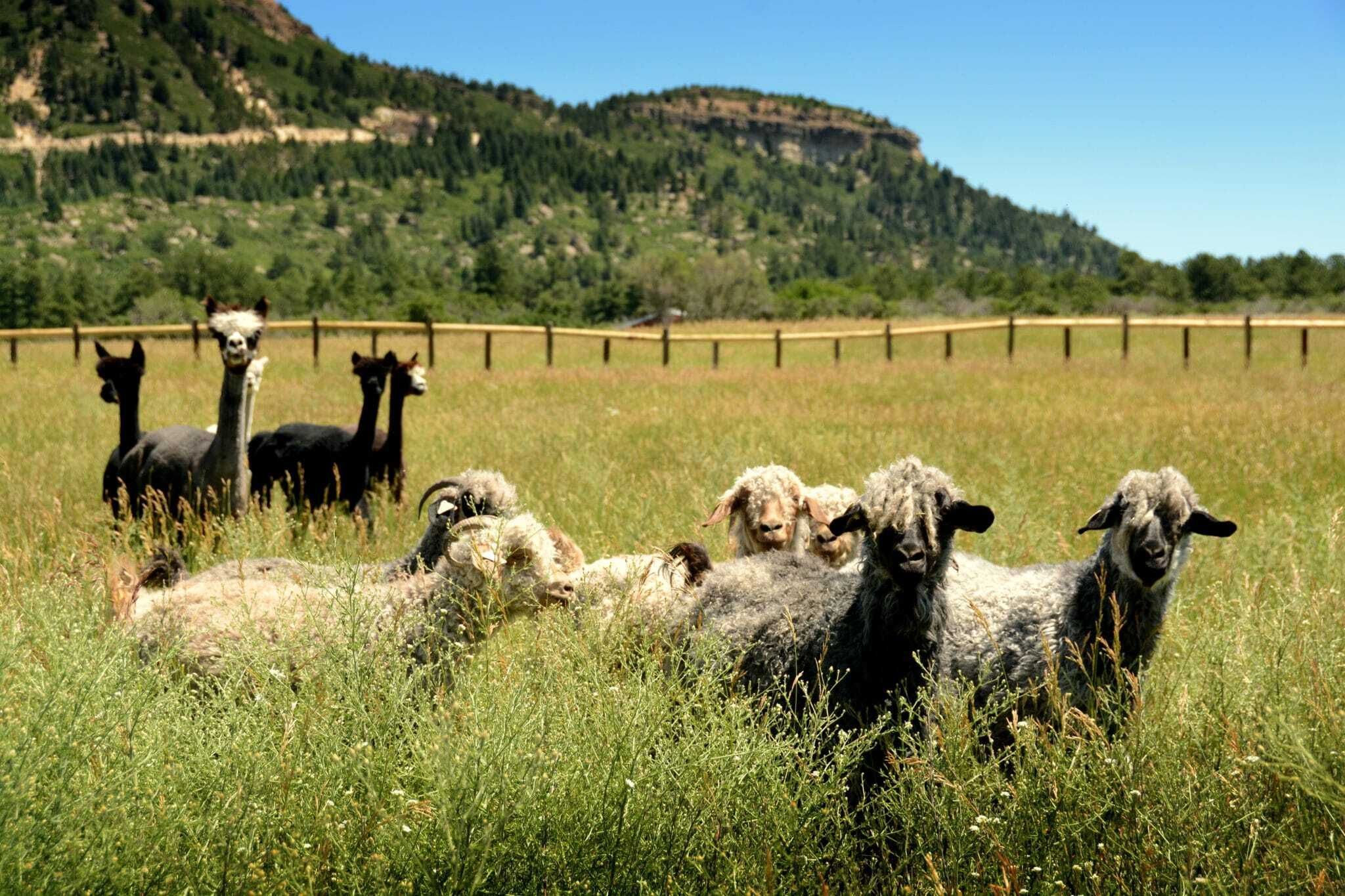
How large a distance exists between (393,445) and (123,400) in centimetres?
214

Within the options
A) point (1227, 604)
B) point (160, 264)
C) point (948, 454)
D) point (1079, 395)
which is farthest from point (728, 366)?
point (160, 264)

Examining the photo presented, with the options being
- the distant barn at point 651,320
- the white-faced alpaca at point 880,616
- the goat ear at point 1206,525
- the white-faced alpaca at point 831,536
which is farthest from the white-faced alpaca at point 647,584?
the distant barn at point 651,320

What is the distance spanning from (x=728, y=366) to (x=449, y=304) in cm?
4903

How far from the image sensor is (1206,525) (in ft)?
13.4

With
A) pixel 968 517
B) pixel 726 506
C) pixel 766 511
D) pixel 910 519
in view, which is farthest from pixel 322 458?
pixel 968 517

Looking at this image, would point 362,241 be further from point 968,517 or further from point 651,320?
point 968,517

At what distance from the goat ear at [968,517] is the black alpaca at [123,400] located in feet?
22.1

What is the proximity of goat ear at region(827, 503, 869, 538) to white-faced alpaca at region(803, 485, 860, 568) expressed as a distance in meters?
1.90

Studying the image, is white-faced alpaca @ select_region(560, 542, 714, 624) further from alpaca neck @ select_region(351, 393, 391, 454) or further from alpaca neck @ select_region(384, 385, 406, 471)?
alpaca neck @ select_region(384, 385, 406, 471)

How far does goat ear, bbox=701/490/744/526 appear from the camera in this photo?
585cm

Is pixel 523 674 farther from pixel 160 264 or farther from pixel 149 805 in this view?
pixel 160 264

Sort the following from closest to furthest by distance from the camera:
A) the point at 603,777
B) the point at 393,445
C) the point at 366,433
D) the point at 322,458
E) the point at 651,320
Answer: the point at 603,777 → the point at 366,433 → the point at 322,458 → the point at 393,445 → the point at 651,320

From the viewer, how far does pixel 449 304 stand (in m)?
70.3

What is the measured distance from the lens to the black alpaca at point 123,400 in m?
8.23
